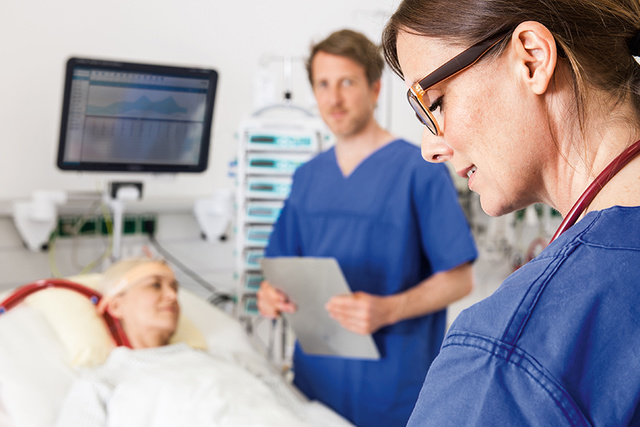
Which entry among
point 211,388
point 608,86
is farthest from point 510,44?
point 211,388

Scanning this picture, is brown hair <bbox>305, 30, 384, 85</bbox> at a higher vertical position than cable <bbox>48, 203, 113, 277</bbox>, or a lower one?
higher

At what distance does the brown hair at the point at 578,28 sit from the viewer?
0.59 metres

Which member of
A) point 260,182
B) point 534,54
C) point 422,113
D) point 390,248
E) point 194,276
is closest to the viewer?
point 534,54

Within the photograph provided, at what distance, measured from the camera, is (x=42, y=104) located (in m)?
2.48

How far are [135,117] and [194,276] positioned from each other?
0.93 metres

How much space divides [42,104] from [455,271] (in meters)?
1.75

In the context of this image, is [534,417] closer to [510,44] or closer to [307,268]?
[510,44]

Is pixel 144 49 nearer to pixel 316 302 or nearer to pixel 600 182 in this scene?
pixel 316 302

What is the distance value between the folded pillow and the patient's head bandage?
0.20ft

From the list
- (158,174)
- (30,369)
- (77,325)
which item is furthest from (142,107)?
(30,369)

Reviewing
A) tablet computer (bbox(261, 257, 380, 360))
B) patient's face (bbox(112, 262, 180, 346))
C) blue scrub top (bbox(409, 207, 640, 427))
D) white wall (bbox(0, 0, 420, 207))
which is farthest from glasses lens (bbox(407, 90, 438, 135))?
patient's face (bbox(112, 262, 180, 346))

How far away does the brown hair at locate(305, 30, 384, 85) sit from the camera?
1892 mm

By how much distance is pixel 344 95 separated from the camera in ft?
6.16

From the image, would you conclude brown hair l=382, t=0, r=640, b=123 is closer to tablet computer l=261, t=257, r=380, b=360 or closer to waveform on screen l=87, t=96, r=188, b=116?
tablet computer l=261, t=257, r=380, b=360
